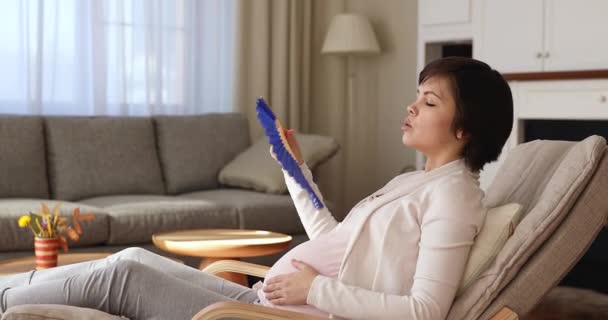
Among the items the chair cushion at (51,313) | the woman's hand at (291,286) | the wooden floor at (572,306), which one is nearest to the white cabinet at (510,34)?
the wooden floor at (572,306)

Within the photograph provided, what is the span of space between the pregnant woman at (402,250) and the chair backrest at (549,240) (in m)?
0.08

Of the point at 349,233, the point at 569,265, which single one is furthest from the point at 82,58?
the point at 569,265

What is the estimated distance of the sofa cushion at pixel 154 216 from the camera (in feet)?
12.8

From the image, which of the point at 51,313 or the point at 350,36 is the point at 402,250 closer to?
the point at 51,313

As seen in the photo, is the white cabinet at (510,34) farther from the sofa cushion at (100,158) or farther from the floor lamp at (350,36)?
the sofa cushion at (100,158)

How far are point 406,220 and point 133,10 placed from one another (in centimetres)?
345

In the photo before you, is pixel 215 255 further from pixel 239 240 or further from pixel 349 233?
pixel 349 233

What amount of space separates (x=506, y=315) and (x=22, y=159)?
3.01 meters

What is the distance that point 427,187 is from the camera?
1.88 m

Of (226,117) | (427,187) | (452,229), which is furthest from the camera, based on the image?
(226,117)

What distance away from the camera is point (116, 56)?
16.1 feet

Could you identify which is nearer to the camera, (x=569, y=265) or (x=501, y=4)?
(x=569, y=265)

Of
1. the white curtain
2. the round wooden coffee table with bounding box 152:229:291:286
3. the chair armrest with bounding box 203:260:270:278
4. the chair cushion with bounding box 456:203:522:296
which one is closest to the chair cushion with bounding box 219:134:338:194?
the white curtain

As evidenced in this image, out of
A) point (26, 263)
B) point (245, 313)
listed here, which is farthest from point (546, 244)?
point (26, 263)
